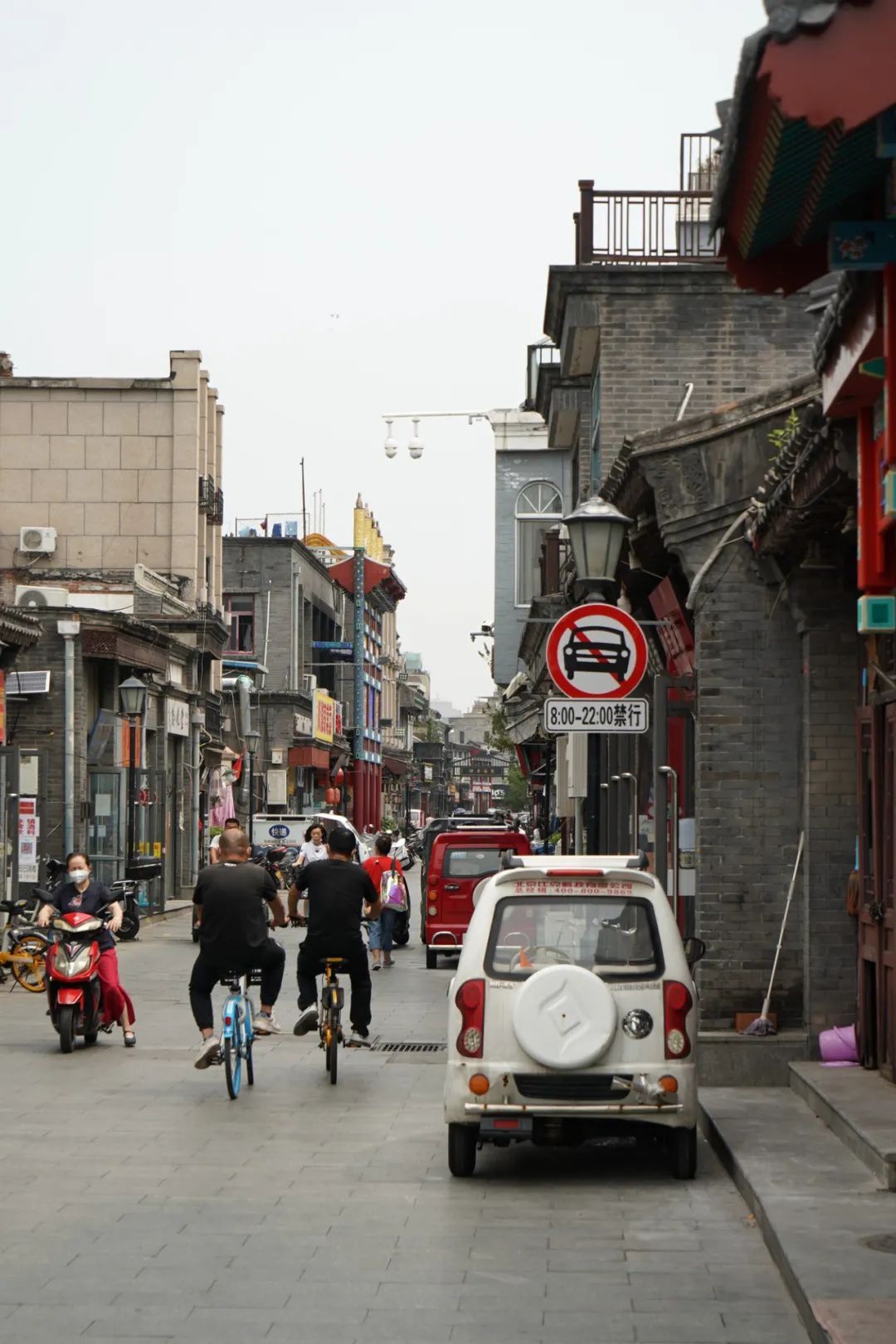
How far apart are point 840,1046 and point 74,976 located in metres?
6.49

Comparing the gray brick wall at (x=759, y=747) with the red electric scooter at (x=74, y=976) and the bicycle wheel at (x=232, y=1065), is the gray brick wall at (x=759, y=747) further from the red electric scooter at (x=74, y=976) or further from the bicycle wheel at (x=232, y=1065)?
the red electric scooter at (x=74, y=976)

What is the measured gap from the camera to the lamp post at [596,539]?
48.4 ft

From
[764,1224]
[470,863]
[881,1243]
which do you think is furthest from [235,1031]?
[470,863]

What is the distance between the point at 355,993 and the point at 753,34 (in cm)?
1004

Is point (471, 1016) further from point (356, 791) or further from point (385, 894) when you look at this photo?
point (356, 791)

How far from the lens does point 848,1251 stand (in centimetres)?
779

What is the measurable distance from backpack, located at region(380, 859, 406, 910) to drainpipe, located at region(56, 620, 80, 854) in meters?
7.23

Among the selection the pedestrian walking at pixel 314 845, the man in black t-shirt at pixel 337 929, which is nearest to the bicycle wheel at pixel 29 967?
the man in black t-shirt at pixel 337 929

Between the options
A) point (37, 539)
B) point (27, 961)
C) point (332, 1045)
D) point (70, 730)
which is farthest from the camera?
point (37, 539)

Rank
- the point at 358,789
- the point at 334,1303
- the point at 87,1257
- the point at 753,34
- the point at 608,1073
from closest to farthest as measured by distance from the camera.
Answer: the point at 753,34 → the point at 334,1303 → the point at 87,1257 → the point at 608,1073 → the point at 358,789

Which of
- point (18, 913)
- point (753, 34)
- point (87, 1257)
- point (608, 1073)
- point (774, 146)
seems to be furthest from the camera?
point (18, 913)

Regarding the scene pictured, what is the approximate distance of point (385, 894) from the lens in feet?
89.5

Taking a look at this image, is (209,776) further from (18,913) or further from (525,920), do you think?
(525,920)

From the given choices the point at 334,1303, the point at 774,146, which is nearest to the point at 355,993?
the point at 334,1303
